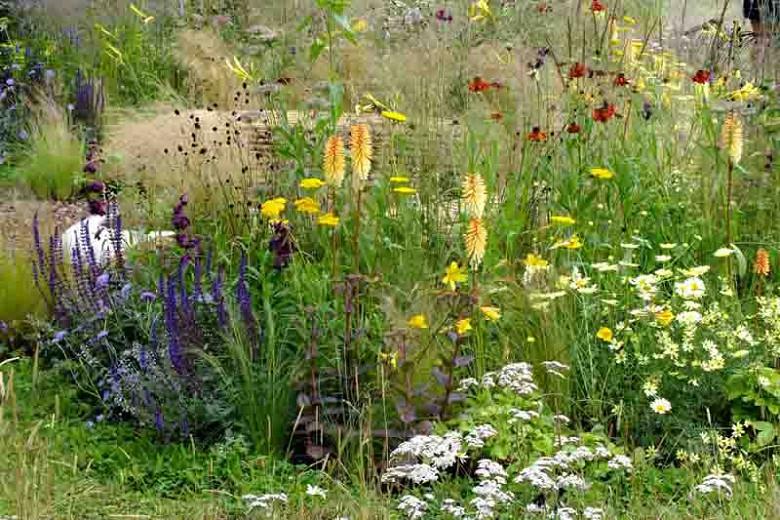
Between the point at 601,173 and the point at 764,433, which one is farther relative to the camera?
the point at 601,173

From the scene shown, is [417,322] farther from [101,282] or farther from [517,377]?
[101,282]

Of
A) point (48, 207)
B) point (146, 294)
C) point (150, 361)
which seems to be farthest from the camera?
point (48, 207)

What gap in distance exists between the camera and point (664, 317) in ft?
12.4

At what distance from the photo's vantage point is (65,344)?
4664 mm

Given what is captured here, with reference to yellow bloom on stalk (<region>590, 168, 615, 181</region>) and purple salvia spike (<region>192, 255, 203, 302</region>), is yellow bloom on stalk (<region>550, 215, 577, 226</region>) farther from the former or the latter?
purple salvia spike (<region>192, 255, 203, 302</region>)

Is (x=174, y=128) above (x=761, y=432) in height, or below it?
above

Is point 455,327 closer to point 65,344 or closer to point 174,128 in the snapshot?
point 65,344

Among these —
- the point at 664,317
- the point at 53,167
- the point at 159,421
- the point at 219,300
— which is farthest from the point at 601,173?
the point at 53,167

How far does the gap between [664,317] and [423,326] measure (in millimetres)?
842

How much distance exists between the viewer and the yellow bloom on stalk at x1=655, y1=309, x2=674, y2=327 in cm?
378

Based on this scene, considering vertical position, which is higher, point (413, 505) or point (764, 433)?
point (413, 505)

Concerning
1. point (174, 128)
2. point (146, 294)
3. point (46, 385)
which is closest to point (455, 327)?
point (146, 294)

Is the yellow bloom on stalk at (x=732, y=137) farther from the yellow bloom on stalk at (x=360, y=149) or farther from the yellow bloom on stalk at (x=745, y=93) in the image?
the yellow bloom on stalk at (x=360, y=149)

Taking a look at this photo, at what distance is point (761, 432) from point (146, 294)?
93.5 inches
